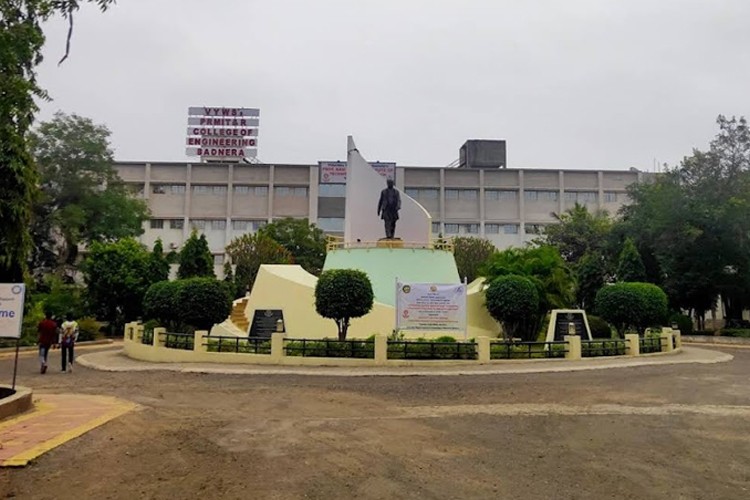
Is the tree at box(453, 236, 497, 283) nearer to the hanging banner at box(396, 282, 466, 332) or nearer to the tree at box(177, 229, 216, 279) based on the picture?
the tree at box(177, 229, 216, 279)

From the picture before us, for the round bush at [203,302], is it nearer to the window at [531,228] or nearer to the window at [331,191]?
the window at [331,191]

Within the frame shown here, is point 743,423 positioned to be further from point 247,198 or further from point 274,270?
point 247,198

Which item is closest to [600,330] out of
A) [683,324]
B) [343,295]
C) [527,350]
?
[683,324]

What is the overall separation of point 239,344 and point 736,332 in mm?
25678

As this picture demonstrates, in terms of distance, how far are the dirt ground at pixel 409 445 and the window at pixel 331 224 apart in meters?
45.1

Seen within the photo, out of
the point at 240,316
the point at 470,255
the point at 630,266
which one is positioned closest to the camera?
the point at 240,316

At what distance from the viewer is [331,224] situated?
5769 centimetres

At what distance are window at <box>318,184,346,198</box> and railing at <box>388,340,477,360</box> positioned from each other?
4139 cm

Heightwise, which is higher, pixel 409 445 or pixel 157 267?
pixel 157 267

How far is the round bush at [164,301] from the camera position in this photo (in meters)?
20.1

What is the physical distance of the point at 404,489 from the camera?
5.44 m

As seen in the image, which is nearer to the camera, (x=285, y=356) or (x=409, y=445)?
(x=409, y=445)

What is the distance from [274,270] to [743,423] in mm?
19308

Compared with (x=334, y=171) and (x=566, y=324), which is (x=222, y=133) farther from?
(x=566, y=324)
